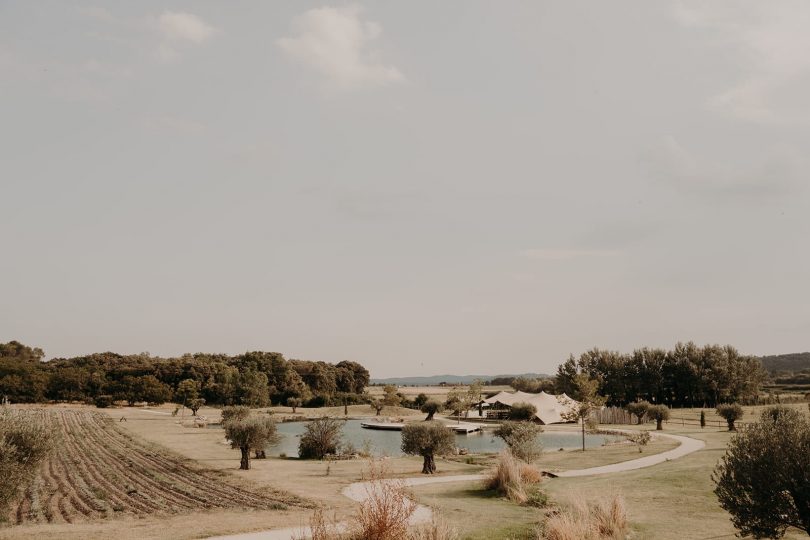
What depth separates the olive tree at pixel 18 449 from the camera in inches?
680

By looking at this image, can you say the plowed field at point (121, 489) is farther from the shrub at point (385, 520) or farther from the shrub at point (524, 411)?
the shrub at point (524, 411)

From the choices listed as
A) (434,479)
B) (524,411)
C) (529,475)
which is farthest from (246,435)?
(524,411)

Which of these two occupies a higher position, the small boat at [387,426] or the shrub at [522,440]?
the shrub at [522,440]

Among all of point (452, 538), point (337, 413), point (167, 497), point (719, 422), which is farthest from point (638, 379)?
point (452, 538)

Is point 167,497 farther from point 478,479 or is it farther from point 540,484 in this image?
point 540,484

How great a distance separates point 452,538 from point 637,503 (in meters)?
12.7

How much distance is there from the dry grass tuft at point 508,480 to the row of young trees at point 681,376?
6551cm

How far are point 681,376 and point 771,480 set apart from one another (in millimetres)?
85666

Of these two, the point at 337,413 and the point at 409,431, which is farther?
the point at 337,413

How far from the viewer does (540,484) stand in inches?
976

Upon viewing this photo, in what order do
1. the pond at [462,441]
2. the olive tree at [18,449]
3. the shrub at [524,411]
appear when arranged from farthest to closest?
the shrub at [524,411], the pond at [462,441], the olive tree at [18,449]

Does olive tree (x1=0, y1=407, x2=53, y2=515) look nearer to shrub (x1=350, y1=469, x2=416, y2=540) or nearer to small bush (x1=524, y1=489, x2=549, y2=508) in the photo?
shrub (x1=350, y1=469, x2=416, y2=540)

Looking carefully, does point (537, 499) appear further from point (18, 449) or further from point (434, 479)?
point (18, 449)

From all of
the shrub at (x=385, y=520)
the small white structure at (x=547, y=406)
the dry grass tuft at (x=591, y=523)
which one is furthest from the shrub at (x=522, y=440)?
the small white structure at (x=547, y=406)
